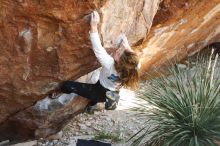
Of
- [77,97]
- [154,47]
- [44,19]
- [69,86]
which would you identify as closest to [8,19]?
[44,19]

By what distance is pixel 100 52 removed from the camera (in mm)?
5543

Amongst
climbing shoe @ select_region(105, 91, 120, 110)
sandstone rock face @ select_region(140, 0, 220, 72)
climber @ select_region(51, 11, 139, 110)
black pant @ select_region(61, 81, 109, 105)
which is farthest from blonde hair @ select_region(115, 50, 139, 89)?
sandstone rock face @ select_region(140, 0, 220, 72)

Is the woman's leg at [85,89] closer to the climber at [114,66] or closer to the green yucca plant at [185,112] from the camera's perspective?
the climber at [114,66]

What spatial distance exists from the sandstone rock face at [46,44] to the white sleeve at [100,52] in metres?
0.23

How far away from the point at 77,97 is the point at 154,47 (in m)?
2.43

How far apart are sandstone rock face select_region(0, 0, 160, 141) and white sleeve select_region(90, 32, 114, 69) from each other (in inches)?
9.1

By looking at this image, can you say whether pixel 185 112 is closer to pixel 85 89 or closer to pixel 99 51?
pixel 85 89

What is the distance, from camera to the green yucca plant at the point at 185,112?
6.11m

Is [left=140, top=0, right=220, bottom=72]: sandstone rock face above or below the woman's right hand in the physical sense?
above

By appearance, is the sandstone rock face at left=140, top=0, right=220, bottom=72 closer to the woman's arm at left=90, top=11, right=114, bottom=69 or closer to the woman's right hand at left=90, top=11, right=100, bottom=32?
the woman's right hand at left=90, top=11, right=100, bottom=32

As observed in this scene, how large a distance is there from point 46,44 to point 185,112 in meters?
1.99

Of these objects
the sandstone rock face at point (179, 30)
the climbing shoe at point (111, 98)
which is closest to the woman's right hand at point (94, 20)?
the climbing shoe at point (111, 98)

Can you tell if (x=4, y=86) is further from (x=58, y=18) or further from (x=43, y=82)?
(x=58, y=18)

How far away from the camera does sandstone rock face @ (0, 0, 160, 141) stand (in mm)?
5527
